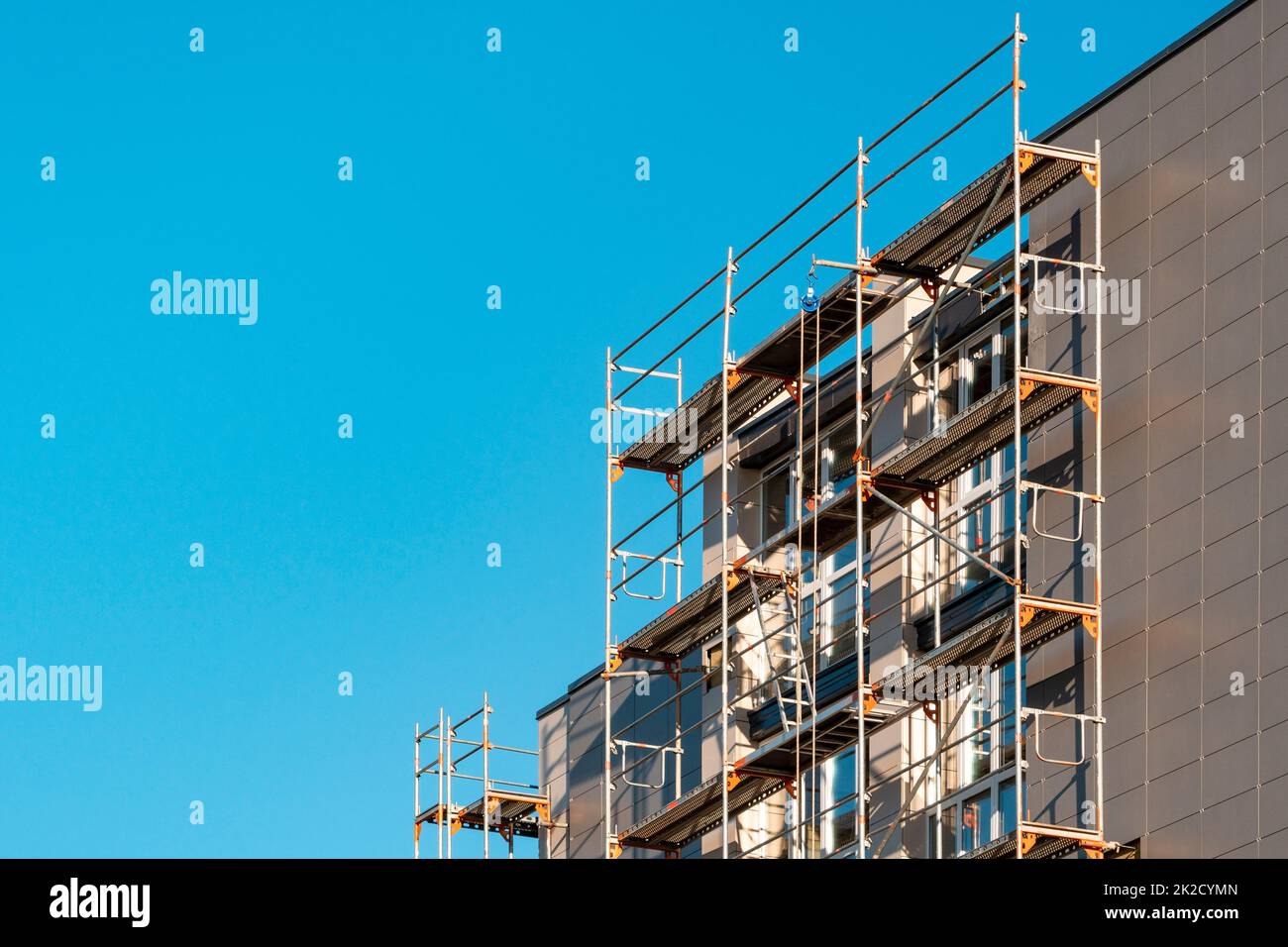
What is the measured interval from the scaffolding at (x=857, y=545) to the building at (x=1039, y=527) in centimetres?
6

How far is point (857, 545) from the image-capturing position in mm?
30047

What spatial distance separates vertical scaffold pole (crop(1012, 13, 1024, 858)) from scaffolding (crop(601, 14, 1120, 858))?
3cm

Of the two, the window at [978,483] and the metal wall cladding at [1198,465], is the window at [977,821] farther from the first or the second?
the window at [978,483]

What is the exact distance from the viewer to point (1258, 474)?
2436 centimetres

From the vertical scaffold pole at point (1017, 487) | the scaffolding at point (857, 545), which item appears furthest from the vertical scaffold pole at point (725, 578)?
the vertical scaffold pole at point (1017, 487)

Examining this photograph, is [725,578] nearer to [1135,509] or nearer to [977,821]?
[977,821]

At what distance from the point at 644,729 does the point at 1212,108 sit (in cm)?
1429

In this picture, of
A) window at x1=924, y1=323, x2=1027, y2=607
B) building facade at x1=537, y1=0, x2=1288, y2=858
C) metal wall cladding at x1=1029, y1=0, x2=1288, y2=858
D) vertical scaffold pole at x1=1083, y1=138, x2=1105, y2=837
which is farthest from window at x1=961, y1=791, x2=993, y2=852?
vertical scaffold pole at x1=1083, y1=138, x2=1105, y2=837

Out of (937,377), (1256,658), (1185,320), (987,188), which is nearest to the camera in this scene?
(1256,658)

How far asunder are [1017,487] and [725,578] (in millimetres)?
7045

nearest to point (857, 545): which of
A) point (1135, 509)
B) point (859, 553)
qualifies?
point (859, 553)

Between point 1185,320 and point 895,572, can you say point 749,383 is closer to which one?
point 895,572

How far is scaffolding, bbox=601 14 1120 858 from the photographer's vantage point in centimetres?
2659
